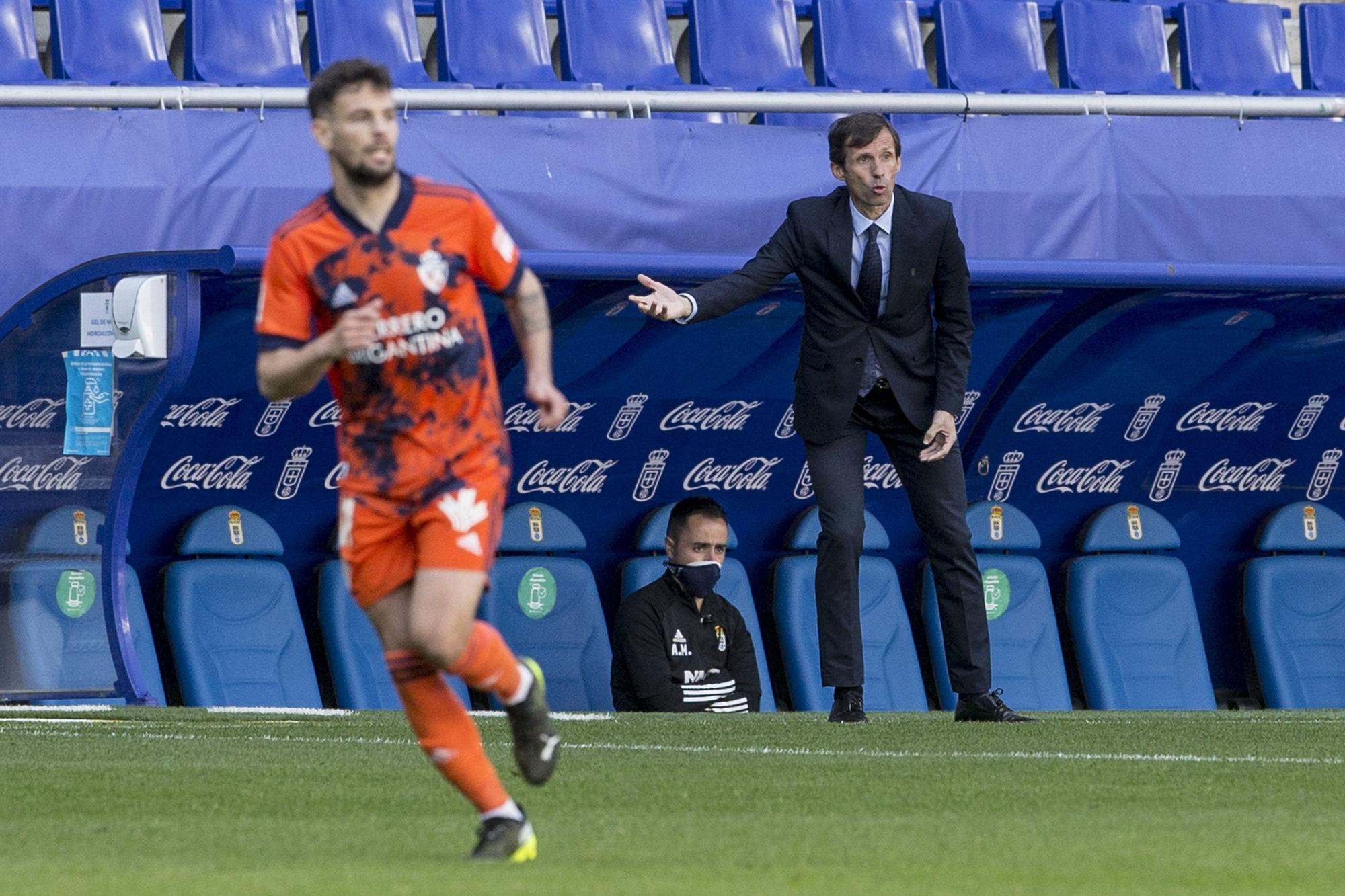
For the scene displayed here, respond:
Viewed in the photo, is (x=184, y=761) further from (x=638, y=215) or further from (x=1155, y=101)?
(x=1155, y=101)

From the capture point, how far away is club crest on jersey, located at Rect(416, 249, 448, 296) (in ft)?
13.3

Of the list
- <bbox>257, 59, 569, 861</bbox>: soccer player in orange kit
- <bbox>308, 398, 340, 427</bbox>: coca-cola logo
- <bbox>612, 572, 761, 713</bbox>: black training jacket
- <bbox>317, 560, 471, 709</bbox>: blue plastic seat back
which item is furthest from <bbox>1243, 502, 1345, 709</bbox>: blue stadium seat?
<bbox>257, 59, 569, 861</bbox>: soccer player in orange kit

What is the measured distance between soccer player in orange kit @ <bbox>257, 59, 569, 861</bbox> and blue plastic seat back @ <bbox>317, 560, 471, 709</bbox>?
211 inches

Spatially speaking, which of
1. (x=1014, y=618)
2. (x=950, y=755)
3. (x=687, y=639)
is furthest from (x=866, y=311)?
(x=1014, y=618)

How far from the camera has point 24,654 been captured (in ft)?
27.9

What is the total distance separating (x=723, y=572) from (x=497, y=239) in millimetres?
5854

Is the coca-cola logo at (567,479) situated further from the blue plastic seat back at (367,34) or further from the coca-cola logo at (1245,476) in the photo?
the coca-cola logo at (1245,476)

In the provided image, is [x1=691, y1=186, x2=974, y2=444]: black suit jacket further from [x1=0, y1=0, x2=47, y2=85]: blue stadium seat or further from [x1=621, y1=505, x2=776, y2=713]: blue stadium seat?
[x1=0, y1=0, x2=47, y2=85]: blue stadium seat

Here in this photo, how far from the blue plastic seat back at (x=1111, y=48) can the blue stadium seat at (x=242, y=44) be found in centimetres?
429

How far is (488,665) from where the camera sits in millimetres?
4008

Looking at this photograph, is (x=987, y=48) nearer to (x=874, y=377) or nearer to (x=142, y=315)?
(x=874, y=377)

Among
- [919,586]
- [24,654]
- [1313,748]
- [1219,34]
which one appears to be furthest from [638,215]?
[1219,34]

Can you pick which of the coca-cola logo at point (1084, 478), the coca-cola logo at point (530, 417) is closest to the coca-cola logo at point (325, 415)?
the coca-cola logo at point (530, 417)

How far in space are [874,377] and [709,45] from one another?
5.05m
